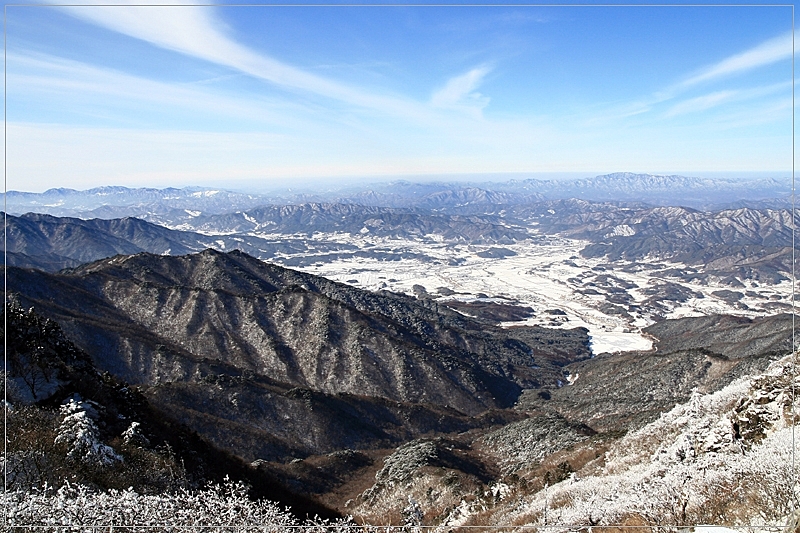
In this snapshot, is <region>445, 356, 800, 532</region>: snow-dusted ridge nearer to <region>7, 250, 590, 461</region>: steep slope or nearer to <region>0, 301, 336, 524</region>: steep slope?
<region>0, 301, 336, 524</region>: steep slope

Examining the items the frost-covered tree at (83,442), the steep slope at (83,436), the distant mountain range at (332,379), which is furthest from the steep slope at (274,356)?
the frost-covered tree at (83,442)

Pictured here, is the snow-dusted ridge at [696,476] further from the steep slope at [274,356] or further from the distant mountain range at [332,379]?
the steep slope at [274,356]

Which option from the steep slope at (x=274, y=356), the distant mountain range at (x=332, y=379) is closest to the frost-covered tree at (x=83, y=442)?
the distant mountain range at (x=332, y=379)

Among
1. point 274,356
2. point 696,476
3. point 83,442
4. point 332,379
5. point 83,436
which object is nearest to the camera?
point 696,476

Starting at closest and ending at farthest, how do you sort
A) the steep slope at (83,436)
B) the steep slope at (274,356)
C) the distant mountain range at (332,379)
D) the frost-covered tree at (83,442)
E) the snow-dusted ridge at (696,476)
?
the snow-dusted ridge at (696,476) < the steep slope at (83,436) < the frost-covered tree at (83,442) < the distant mountain range at (332,379) < the steep slope at (274,356)

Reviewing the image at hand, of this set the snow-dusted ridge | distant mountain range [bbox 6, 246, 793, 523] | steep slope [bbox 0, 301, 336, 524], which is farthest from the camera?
distant mountain range [bbox 6, 246, 793, 523]

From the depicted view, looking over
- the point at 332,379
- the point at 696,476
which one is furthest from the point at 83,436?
the point at 332,379

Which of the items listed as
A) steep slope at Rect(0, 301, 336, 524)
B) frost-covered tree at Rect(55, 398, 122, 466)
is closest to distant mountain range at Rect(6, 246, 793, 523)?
steep slope at Rect(0, 301, 336, 524)

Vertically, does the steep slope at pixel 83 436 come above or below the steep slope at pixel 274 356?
above

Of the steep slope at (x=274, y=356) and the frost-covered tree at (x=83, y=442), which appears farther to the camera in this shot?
the steep slope at (x=274, y=356)

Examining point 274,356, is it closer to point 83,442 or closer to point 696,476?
point 83,442

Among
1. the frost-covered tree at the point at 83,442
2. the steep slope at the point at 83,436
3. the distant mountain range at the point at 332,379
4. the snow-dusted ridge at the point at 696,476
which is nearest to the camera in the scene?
the snow-dusted ridge at the point at 696,476
